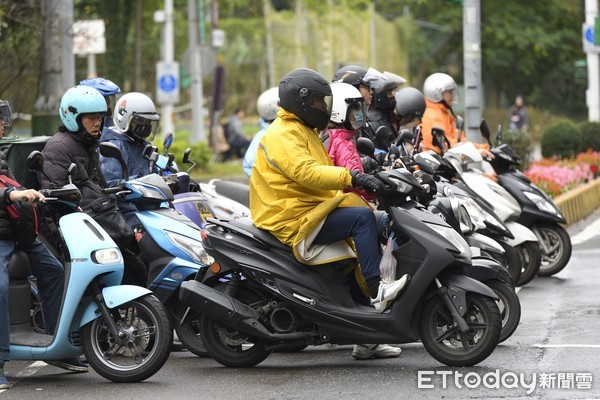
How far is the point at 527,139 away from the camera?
21406mm

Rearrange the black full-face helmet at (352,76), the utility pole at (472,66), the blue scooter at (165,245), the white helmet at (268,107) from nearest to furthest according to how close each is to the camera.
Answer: the blue scooter at (165,245), the black full-face helmet at (352,76), the white helmet at (268,107), the utility pole at (472,66)

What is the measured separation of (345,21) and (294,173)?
101 ft

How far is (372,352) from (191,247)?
4.47ft

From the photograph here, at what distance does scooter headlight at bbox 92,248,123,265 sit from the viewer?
8398mm

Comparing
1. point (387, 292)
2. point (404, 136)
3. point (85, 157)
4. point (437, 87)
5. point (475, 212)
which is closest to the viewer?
point (387, 292)

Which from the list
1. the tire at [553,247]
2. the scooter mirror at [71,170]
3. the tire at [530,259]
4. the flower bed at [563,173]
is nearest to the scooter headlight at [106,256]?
the scooter mirror at [71,170]

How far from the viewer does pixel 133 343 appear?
27.2ft

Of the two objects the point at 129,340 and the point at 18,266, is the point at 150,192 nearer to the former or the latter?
the point at 18,266

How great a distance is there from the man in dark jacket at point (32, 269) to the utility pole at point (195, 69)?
19838mm

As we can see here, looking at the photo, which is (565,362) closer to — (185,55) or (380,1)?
(185,55)

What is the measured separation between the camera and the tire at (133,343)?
8219 millimetres

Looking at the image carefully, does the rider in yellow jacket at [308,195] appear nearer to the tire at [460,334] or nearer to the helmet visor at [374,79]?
the tire at [460,334]

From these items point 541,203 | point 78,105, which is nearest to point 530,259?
point 541,203

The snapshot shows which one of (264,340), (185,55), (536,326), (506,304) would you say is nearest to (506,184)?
(536,326)
